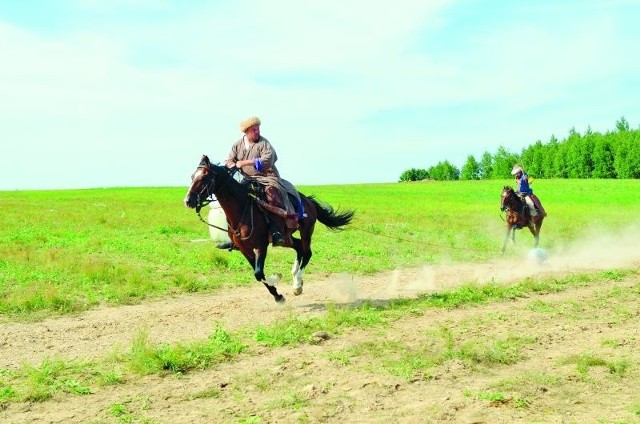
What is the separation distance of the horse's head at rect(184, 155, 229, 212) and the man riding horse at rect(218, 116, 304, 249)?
77 centimetres

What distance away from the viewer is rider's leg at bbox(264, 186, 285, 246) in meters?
11.0

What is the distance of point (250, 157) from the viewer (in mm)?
11195

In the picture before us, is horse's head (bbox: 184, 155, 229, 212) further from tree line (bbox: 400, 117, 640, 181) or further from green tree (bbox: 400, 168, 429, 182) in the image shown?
green tree (bbox: 400, 168, 429, 182)

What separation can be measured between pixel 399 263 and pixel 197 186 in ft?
30.5

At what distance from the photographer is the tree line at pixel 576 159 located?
108 m

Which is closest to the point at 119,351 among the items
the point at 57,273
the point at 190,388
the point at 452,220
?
the point at 190,388

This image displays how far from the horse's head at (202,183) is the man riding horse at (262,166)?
0.77 m

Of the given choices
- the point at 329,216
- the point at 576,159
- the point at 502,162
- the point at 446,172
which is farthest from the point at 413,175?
the point at 329,216

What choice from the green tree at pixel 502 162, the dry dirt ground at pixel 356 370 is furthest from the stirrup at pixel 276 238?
the green tree at pixel 502 162

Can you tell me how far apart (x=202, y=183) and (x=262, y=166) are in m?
1.49

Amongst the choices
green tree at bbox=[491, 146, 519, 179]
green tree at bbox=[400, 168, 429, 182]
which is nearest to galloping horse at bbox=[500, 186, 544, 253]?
green tree at bbox=[491, 146, 519, 179]

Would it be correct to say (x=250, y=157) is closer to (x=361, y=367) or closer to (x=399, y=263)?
(x=361, y=367)

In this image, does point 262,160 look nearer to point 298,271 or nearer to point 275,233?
point 275,233

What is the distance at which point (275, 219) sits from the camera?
11188 mm
